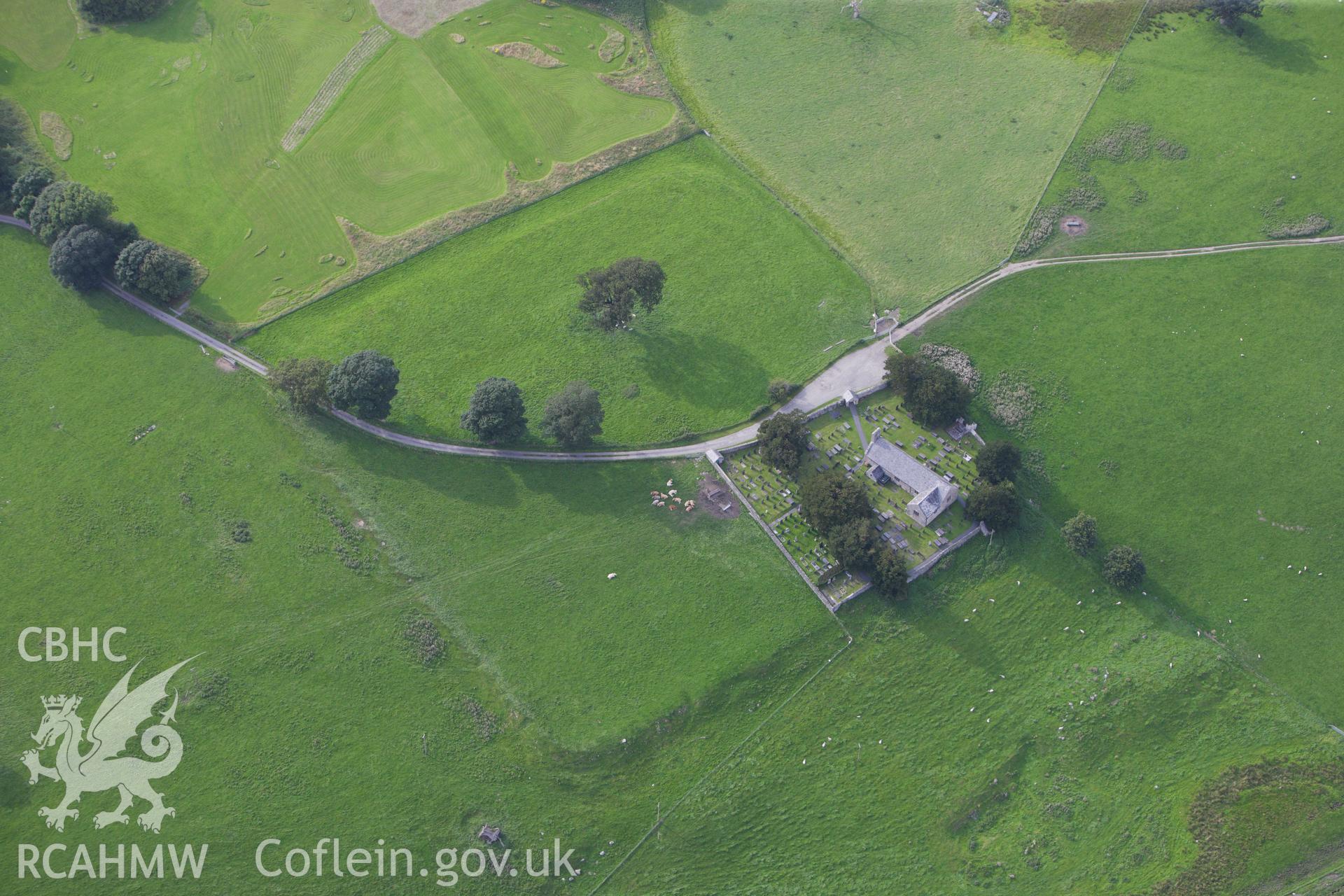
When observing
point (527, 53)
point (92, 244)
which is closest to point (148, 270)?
point (92, 244)

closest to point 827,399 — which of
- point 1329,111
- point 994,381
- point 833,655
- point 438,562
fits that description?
point 994,381

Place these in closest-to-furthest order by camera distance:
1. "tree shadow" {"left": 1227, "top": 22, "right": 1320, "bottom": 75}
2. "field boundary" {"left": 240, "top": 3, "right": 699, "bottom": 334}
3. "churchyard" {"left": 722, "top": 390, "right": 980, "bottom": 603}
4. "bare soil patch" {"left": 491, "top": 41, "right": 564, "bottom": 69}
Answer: "churchyard" {"left": 722, "top": 390, "right": 980, "bottom": 603}, "field boundary" {"left": 240, "top": 3, "right": 699, "bottom": 334}, "tree shadow" {"left": 1227, "top": 22, "right": 1320, "bottom": 75}, "bare soil patch" {"left": 491, "top": 41, "right": 564, "bottom": 69}

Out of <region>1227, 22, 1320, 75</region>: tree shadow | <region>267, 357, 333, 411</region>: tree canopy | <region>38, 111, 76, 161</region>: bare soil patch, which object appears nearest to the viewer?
<region>267, 357, 333, 411</region>: tree canopy

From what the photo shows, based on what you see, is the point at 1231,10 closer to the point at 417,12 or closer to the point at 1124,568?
the point at 1124,568

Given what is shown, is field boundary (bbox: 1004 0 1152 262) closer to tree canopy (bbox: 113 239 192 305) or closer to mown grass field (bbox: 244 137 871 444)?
mown grass field (bbox: 244 137 871 444)

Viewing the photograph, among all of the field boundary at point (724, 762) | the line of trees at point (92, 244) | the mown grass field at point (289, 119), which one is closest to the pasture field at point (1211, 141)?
the field boundary at point (724, 762)

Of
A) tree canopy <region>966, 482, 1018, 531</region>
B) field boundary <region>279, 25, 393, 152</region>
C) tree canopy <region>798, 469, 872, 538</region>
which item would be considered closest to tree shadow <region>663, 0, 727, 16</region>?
field boundary <region>279, 25, 393, 152</region>
